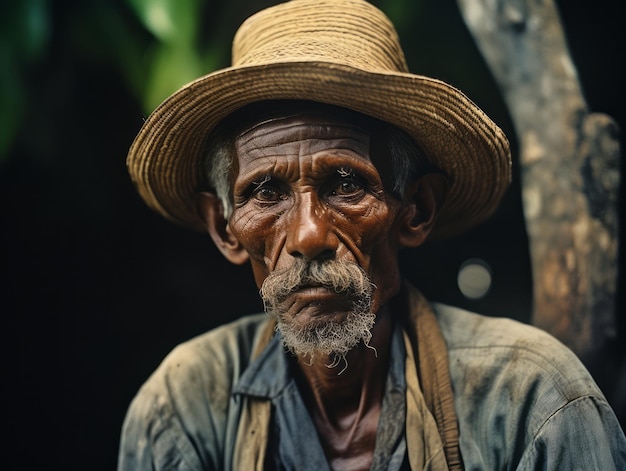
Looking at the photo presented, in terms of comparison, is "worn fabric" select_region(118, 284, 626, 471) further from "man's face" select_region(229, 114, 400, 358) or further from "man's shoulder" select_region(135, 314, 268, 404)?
"man's face" select_region(229, 114, 400, 358)

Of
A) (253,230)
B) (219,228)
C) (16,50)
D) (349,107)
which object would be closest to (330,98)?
(349,107)

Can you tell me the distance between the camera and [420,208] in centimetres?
216

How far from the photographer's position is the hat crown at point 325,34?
6.23 ft

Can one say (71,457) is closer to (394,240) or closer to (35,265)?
(35,265)

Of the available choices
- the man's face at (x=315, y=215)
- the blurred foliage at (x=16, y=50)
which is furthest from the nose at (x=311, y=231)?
the blurred foliage at (x=16, y=50)

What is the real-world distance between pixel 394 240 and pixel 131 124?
1.39 metres

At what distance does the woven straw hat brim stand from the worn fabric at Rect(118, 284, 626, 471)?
415mm

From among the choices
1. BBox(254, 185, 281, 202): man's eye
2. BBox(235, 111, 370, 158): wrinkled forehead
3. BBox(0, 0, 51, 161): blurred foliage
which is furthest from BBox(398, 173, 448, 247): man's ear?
BBox(0, 0, 51, 161): blurred foliage

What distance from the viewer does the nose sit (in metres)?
1.82

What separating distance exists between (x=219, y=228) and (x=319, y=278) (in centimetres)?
51

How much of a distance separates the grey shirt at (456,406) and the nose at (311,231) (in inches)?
18.6

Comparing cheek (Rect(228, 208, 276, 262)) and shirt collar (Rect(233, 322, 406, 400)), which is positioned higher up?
cheek (Rect(228, 208, 276, 262))

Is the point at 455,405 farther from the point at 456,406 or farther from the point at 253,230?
the point at 253,230

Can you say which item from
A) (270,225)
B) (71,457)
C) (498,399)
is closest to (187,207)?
(270,225)
